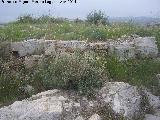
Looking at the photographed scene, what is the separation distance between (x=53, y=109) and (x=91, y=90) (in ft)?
4.16

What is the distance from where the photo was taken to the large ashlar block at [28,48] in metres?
13.1

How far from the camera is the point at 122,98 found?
Answer: 11.2 metres

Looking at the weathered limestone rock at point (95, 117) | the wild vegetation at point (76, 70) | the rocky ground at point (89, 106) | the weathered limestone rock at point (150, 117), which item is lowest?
the weathered limestone rock at point (150, 117)

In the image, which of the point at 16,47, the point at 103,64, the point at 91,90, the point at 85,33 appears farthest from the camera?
the point at 85,33

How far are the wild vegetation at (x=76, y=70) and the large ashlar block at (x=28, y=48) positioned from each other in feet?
1.51

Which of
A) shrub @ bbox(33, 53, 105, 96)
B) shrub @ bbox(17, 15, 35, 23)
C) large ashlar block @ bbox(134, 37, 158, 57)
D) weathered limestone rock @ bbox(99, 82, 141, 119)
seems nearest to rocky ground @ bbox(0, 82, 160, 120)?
weathered limestone rock @ bbox(99, 82, 141, 119)

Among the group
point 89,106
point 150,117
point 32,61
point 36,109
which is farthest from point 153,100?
point 32,61

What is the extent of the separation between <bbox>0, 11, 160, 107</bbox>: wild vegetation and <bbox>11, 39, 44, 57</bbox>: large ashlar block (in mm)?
460

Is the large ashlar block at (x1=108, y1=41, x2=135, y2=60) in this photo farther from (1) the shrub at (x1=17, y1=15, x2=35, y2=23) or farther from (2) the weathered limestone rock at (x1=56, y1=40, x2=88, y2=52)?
(1) the shrub at (x1=17, y1=15, x2=35, y2=23)

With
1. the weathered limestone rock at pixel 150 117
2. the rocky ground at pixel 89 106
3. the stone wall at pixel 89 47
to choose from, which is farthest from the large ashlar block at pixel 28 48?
the weathered limestone rock at pixel 150 117

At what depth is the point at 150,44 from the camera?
13500 millimetres

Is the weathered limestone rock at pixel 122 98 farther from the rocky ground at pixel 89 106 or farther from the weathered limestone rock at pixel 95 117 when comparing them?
the weathered limestone rock at pixel 95 117

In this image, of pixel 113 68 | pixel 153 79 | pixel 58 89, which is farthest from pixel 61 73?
pixel 153 79

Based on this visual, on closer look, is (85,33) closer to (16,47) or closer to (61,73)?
(16,47)
